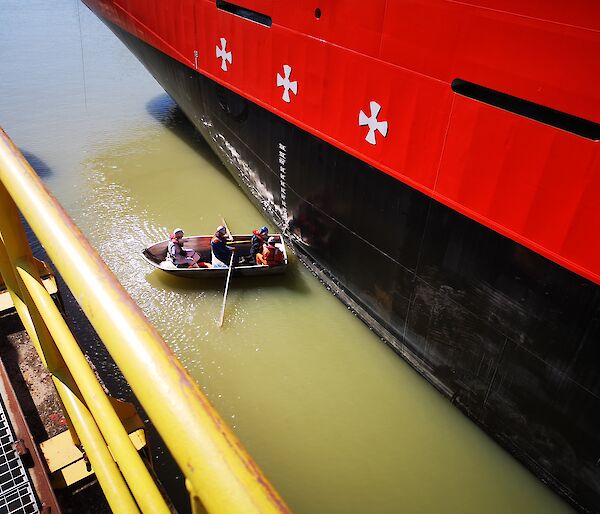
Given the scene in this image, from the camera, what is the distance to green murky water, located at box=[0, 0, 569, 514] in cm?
434

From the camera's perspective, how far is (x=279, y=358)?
5.41 m

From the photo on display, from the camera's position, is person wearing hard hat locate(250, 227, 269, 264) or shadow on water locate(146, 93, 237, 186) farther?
shadow on water locate(146, 93, 237, 186)

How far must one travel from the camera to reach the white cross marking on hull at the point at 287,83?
5.23 metres

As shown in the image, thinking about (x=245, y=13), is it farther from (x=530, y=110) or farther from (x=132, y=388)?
(x=132, y=388)

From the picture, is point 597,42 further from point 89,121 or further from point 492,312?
point 89,121

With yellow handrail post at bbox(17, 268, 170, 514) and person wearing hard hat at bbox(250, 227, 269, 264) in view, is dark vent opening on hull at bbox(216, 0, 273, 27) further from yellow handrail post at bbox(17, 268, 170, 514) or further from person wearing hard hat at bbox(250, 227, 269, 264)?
yellow handrail post at bbox(17, 268, 170, 514)

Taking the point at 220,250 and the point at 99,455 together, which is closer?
the point at 99,455

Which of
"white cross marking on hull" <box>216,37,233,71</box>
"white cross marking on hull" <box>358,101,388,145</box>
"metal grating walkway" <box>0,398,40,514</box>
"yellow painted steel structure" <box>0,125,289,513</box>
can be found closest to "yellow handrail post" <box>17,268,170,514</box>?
"yellow painted steel structure" <box>0,125,289,513</box>

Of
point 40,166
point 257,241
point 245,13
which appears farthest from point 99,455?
point 40,166

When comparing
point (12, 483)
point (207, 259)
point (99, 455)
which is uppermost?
point (99, 455)

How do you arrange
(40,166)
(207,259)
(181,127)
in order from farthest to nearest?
1. (181,127)
2. (40,166)
3. (207,259)

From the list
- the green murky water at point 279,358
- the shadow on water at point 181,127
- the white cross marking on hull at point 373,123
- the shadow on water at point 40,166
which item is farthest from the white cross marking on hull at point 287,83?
the shadow on water at point 40,166

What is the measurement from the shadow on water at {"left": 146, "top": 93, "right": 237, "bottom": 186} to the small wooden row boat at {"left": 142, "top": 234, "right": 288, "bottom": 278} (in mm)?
1965

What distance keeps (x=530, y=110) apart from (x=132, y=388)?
332 cm
